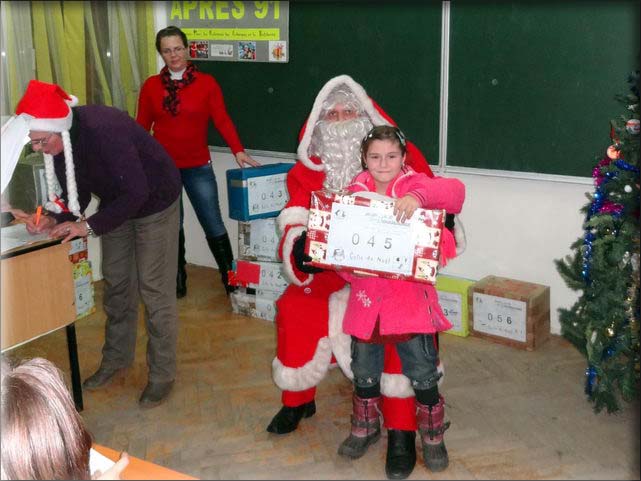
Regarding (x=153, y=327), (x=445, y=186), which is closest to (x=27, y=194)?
(x=153, y=327)

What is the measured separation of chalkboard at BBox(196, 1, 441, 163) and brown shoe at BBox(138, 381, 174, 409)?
2.00 metres

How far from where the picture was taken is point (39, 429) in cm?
133

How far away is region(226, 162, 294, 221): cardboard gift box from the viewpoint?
179 inches

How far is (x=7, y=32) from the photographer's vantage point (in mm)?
4461

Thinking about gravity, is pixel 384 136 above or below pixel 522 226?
above

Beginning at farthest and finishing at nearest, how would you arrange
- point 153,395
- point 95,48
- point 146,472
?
point 95,48 → point 153,395 → point 146,472

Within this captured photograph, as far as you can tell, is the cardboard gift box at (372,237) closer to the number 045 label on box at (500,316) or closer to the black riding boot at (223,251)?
the number 045 label on box at (500,316)

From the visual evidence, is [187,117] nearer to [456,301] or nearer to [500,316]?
[456,301]

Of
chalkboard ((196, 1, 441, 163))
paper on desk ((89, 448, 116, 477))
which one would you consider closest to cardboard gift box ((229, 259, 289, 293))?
chalkboard ((196, 1, 441, 163))

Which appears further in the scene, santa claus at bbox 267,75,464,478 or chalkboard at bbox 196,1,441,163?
chalkboard at bbox 196,1,441,163

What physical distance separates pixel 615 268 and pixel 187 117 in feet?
8.91

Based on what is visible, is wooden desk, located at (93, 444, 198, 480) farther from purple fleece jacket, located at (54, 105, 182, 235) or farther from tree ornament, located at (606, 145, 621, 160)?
tree ornament, located at (606, 145, 621, 160)

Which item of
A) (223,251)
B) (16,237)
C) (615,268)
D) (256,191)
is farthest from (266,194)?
(615,268)

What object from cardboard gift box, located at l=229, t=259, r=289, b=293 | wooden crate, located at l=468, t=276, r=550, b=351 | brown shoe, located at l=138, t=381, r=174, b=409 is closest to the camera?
brown shoe, located at l=138, t=381, r=174, b=409
